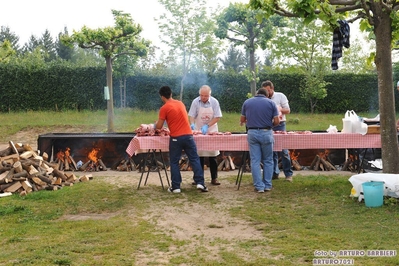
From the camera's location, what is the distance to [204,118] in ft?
35.2

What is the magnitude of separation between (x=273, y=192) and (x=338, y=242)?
3296mm

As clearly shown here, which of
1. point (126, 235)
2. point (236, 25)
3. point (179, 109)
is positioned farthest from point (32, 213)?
point (236, 25)

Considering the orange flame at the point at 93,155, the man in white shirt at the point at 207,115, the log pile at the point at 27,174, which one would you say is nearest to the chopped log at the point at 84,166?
the orange flame at the point at 93,155

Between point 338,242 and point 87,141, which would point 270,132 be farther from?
point 87,141

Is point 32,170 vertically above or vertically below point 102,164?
above

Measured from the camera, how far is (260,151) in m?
9.94

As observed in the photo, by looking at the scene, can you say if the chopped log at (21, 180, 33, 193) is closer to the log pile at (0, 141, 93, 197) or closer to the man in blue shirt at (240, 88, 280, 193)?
the log pile at (0, 141, 93, 197)

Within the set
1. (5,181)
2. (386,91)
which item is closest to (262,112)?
(386,91)

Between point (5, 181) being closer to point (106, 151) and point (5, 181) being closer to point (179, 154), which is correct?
point (179, 154)

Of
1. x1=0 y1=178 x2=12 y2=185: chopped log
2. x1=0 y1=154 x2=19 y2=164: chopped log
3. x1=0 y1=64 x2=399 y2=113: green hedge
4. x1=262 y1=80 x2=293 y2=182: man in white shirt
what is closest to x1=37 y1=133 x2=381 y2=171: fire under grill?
x1=262 y1=80 x2=293 y2=182: man in white shirt

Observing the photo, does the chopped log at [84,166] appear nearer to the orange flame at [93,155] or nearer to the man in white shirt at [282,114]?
the orange flame at [93,155]

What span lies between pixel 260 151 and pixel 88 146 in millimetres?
4784

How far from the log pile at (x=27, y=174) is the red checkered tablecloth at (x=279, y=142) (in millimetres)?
1714

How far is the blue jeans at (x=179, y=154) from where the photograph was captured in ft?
A: 32.1
